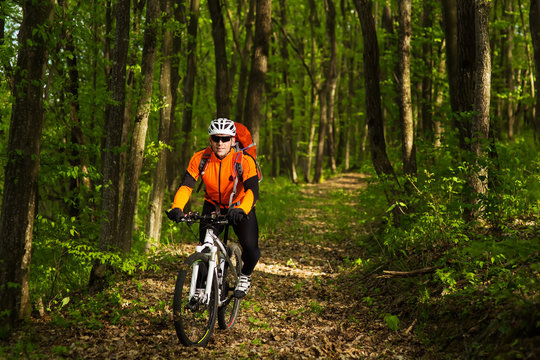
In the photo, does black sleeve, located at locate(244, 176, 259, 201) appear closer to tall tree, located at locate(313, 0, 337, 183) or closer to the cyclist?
the cyclist

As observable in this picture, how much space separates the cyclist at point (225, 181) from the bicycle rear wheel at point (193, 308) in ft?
1.73

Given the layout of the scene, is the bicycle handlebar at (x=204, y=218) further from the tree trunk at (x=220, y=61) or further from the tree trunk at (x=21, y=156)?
the tree trunk at (x=220, y=61)

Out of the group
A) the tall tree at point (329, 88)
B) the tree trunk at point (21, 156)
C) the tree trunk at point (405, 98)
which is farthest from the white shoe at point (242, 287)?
the tall tree at point (329, 88)

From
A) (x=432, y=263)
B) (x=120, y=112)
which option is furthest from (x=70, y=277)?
(x=432, y=263)

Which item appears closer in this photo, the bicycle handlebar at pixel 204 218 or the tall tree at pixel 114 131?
the bicycle handlebar at pixel 204 218

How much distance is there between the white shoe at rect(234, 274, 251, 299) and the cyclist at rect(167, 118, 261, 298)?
0.36 meters

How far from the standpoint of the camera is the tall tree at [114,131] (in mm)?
7078

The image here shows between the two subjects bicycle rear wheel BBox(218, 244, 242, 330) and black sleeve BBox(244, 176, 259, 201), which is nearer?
black sleeve BBox(244, 176, 259, 201)

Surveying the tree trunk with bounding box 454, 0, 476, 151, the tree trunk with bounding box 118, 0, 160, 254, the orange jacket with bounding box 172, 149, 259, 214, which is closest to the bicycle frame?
the orange jacket with bounding box 172, 149, 259, 214

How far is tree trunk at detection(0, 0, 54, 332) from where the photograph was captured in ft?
17.2

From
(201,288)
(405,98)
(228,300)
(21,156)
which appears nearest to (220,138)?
(201,288)

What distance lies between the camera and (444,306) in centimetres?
523

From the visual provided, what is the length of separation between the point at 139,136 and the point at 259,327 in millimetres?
4348

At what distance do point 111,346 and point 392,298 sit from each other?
399 centimetres
